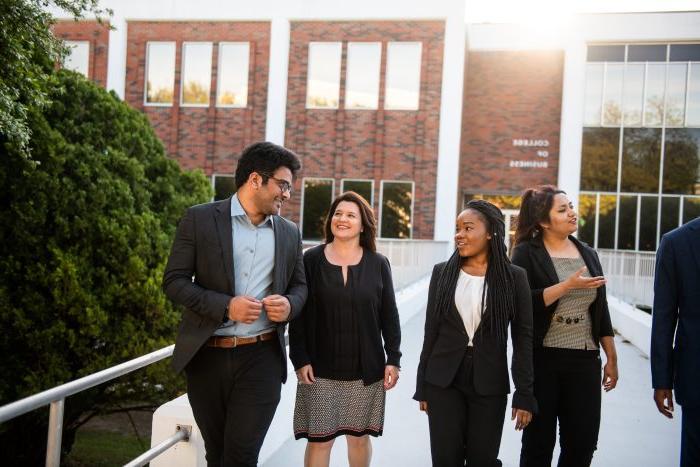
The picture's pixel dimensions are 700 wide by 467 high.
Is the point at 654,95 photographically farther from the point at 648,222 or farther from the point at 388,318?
the point at 388,318

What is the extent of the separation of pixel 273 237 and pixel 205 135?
20669 millimetres

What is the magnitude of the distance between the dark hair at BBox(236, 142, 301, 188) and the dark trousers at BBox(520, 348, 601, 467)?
1.78 meters

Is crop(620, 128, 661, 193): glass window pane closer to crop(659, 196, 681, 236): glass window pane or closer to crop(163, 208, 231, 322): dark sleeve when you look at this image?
crop(659, 196, 681, 236): glass window pane

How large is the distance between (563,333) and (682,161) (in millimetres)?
21163

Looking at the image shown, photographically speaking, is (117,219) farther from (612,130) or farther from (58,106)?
(612,130)

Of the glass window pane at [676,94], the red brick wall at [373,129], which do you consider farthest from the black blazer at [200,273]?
the glass window pane at [676,94]

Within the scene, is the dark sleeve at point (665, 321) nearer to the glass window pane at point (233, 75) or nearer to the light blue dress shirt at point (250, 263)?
the light blue dress shirt at point (250, 263)

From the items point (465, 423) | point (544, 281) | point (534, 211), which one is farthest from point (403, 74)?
point (465, 423)

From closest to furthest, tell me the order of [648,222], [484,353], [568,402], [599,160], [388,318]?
1. [484,353]
2. [568,402]
3. [388,318]
4. [648,222]
5. [599,160]

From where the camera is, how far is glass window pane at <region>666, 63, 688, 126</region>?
71.2 ft

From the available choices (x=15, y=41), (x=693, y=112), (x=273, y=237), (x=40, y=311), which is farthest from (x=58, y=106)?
(x=693, y=112)

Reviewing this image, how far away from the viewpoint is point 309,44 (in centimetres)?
2214

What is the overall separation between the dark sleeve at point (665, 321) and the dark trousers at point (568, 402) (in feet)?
1.43

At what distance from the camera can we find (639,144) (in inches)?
874
